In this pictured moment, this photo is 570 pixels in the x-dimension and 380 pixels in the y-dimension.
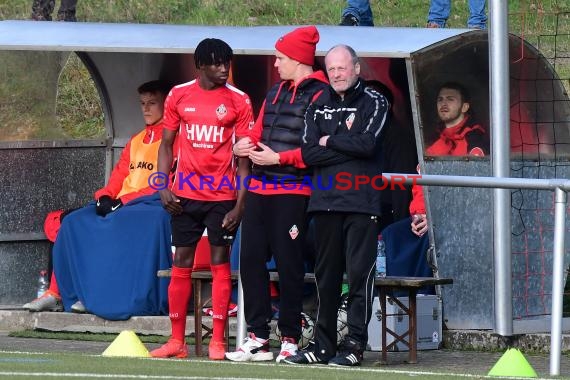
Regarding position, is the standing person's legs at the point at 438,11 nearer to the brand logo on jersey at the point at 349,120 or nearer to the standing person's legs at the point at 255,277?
the brand logo on jersey at the point at 349,120

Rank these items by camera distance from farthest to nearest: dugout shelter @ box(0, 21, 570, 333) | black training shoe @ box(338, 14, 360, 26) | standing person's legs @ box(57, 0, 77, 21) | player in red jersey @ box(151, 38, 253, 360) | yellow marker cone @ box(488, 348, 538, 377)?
standing person's legs @ box(57, 0, 77, 21) < black training shoe @ box(338, 14, 360, 26) < dugout shelter @ box(0, 21, 570, 333) < player in red jersey @ box(151, 38, 253, 360) < yellow marker cone @ box(488, 348, 538, 377)

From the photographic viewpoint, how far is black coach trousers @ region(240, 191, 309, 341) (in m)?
9.07

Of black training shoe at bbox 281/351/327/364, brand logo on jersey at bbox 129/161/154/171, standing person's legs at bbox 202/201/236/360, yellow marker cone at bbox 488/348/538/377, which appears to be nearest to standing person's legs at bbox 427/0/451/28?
brand logo on jersey at bbox 129/161/154/171

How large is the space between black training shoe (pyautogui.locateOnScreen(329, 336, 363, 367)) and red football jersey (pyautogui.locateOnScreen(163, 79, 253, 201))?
126cm

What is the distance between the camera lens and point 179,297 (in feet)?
31.4

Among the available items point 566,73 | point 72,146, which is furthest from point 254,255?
point 566,73

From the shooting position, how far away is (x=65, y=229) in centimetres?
1172

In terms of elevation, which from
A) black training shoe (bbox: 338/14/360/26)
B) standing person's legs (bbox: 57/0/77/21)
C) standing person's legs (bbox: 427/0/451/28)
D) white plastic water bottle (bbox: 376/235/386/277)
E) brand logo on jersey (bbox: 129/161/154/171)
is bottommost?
white plastic water bottle (bbox: 376/235/386/277)

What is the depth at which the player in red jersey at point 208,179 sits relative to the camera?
9.39 metres

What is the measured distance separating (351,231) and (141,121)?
14.5 feet

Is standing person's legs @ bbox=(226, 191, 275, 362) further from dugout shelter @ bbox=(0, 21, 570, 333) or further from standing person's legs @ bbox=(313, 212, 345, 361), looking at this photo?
dugout shelter @ bbox=(0, 21, 570, 333)

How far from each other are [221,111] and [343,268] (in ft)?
4.29

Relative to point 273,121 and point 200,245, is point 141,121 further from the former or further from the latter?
point 273,121

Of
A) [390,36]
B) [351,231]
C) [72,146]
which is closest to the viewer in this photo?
[351,231]
